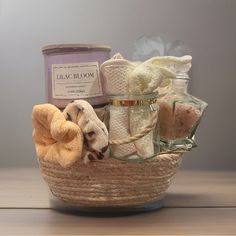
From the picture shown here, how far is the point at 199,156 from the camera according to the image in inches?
44.9

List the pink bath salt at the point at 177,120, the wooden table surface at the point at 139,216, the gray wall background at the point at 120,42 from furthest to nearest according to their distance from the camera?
the gray wall background at the point at 120,42 → the pink bath salt at the point at 177,120 → the wooden table surface at the point at 139,216

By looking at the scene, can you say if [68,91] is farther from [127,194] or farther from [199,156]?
[199,156]

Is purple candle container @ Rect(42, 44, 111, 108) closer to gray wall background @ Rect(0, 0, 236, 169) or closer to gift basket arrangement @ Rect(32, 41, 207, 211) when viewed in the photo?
gift basket arrangement @ Rect(32, 41, 207, 211)

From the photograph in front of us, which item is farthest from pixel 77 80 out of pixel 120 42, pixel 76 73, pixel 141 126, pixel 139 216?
pixel 120 42

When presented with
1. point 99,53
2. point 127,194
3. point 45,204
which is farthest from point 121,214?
point 99,53

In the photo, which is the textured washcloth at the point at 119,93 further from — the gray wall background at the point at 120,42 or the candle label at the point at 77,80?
the gray wall background at the point at 120,42

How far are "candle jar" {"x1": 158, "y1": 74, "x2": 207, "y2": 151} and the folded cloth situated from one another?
16cm

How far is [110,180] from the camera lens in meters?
0.65

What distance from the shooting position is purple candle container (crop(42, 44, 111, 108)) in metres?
0.68

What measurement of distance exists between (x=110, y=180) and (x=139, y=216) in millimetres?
79

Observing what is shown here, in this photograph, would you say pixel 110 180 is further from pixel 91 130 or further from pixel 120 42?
pixel 120 42

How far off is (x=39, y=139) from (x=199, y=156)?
0.56m

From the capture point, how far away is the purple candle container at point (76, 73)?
682mm

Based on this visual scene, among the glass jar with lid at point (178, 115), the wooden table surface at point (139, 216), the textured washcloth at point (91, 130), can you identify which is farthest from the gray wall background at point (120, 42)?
the textured washcloth at point (91, 130)
